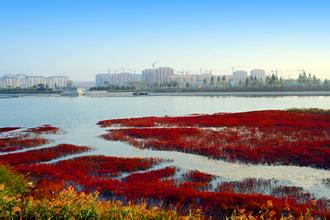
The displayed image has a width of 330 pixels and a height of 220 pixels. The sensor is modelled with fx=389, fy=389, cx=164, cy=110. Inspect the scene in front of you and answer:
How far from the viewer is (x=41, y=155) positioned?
1758 centimetres

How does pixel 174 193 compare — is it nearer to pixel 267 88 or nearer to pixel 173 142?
pixel 173 142

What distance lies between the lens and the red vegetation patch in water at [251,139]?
53.9 feet

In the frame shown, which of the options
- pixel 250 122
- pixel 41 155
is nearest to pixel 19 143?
pixel 41 155

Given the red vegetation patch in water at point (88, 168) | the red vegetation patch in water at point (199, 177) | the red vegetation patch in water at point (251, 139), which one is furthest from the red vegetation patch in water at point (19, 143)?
the red vegetation patch in water at point (199, 177)

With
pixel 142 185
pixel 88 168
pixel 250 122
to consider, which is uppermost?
pixel 250 122

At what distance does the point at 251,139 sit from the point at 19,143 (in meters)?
12.8

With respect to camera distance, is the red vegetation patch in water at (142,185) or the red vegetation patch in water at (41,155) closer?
the red vegetation patch in water at (142,185)

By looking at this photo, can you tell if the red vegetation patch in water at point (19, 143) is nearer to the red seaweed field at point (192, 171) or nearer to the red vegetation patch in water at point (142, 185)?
the red seaweed field at point (192, 171)

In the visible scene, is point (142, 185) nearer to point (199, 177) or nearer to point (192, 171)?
point (199, 177)

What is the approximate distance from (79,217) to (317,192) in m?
7.58

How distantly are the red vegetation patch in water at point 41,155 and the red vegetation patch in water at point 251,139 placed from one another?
328 centimetres

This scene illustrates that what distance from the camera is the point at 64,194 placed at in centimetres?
712

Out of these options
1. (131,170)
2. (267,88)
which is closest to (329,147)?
(131,170)

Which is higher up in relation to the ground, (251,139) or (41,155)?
(251,139)
